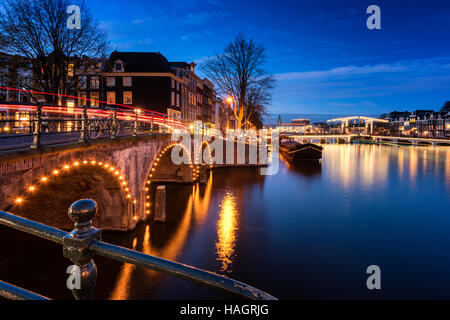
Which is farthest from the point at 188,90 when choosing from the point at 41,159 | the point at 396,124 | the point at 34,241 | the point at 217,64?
the point at 396,124

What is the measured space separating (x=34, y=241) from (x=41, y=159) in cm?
922

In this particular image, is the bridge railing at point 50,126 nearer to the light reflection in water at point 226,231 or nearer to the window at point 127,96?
the light reflection in water at point 226,231

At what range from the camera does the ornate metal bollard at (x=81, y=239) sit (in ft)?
6.75

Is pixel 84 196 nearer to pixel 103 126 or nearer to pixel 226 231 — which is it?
pixel 103 126

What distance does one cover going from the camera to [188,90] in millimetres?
60406

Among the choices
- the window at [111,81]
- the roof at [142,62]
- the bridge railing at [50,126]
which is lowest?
the bridge railing at [50,126]

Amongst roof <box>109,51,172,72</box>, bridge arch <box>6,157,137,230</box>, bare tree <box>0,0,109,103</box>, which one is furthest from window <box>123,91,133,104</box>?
Answer: bridge arch <box>6,157,137,230</box>

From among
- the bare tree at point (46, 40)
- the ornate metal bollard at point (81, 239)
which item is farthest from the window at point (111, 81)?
the ornate metal bollard at point (81, 239)

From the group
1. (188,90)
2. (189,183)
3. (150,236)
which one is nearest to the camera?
(150,236)

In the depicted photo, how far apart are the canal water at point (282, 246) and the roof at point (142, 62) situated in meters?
24.0

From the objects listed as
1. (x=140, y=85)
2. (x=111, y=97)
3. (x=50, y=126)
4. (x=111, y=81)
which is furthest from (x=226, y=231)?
(x=111, y=81)

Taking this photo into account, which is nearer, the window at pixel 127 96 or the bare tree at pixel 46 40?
the bare tree at pixel 46 40

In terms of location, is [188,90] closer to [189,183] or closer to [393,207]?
[189,183]

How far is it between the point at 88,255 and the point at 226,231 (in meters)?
16.9
